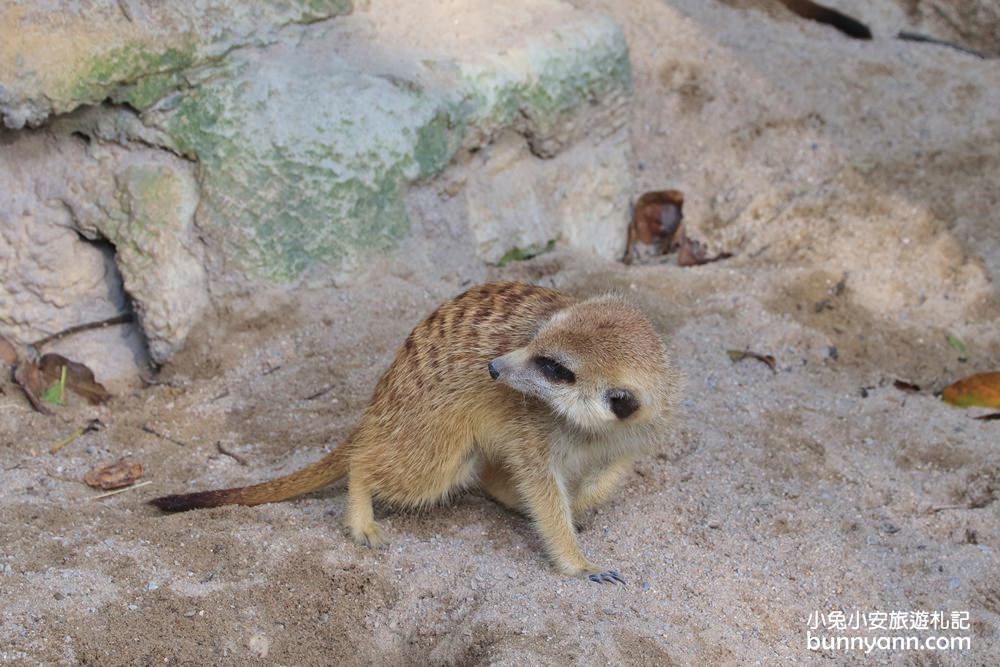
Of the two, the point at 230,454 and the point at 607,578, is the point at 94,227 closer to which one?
the point at 230,454

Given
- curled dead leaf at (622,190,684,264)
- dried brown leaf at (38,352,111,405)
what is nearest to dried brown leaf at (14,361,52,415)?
dried brown leaf at (38,352,111,405)

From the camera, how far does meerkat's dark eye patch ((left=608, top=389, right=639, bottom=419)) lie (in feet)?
7.71

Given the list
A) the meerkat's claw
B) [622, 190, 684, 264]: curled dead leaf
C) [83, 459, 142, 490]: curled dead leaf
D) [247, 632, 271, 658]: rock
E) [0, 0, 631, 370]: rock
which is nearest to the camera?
[247, 632, 271, 658]: rock

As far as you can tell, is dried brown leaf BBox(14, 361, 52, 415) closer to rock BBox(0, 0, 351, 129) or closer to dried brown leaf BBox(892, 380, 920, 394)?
rock BBox(0, 0, 351, 129)

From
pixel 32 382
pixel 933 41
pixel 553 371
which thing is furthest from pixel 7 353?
pixel 933 41

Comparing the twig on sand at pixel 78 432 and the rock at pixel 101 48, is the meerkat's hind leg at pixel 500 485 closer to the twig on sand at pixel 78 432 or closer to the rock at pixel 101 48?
the twig on sand at pixel 78 432

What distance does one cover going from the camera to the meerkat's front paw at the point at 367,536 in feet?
8.45

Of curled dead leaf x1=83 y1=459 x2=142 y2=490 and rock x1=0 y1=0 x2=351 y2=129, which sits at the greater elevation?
rock x1=0 y1=0 x2=351 y2=129

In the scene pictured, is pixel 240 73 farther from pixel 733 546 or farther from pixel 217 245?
pixel 733 546

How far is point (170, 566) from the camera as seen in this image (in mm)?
2422

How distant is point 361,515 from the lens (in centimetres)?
262

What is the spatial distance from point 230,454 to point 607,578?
1133 mm

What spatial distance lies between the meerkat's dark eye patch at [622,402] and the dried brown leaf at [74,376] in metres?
1.70

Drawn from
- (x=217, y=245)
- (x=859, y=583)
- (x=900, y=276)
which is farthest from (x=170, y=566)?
(x=900, y=276)
